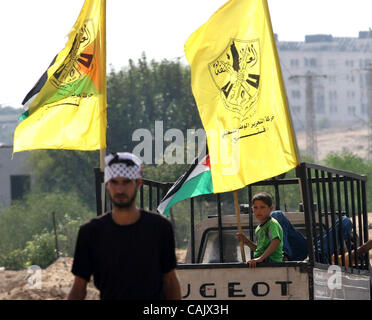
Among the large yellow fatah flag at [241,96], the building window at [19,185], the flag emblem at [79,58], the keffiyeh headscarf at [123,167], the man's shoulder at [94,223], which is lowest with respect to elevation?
the man's shoulder at [94,223]

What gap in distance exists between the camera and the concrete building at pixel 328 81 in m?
184

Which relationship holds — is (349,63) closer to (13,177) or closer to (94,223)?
(13,177)

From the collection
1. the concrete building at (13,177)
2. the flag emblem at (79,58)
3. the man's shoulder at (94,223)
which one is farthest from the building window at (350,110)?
the man's shoulder at (94,223)

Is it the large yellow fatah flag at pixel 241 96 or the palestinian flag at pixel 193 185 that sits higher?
the large yellow fatah flag at pixel 241 96

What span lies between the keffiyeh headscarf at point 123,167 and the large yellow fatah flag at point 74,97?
439cm

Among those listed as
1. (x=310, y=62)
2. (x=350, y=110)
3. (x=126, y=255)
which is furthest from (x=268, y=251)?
(x=310, y=62)

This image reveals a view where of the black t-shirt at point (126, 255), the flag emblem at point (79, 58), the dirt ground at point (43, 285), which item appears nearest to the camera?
the black t-shirt at point (126, 255)

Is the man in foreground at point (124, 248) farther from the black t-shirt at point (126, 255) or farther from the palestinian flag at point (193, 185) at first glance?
the palestinian flag at point (193, 185)

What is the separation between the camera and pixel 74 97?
1059 centimetres

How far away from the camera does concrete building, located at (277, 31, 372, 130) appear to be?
183500 mm

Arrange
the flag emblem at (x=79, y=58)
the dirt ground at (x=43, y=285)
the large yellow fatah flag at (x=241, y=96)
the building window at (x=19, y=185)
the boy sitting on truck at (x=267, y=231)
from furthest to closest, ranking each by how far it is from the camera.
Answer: the building window at (x=19, y=185)
the dirt ground at (x=43, y=285)
the flag emblem at (x=79, y=58)
the large yellow fatah flag at (x=241, y=96)
the boy sitting on truck at (x=267, y=231)

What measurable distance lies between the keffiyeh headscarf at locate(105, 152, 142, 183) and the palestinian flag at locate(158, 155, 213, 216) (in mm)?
3178

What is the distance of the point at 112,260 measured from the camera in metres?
5.77

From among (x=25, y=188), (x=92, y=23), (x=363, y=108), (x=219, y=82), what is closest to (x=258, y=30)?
(x=219, y=82)
